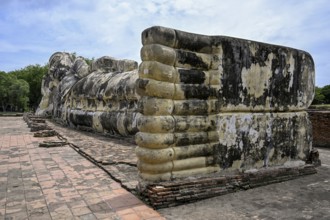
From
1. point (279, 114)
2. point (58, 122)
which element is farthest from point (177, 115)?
point (58, 122)

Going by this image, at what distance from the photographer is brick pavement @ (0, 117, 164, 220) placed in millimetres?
3006

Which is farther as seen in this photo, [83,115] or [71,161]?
[83,115]

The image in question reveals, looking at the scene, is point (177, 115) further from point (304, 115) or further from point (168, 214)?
point (304, 115)

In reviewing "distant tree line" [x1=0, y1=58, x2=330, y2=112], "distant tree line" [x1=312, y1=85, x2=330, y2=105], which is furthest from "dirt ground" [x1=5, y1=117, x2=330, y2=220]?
"distant tree line" [x1=312, y1=85, x2=330, y2=105]

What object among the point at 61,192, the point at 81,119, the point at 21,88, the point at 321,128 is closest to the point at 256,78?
the point at 61,192

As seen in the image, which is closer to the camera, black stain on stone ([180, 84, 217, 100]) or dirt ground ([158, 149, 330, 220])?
dirt ground ([158, 149, 330, 220])

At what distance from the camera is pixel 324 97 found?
108 feet

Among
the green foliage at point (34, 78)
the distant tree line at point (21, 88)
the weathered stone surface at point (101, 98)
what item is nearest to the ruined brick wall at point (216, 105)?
the weathered stone surface at point (101, 98)

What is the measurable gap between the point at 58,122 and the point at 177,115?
33.0ft

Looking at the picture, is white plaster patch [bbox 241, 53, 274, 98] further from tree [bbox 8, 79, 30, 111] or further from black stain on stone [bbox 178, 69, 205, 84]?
tree [bbox 8, 79, 30, 111]

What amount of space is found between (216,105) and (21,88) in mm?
31680

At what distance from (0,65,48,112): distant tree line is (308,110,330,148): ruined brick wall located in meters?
29.9

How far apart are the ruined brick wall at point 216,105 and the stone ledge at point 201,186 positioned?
0.41 ft

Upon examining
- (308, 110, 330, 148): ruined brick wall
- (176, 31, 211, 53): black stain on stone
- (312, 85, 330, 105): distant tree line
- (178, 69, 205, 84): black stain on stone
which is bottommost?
(308, 110, 330, 148): ruined brick wall
